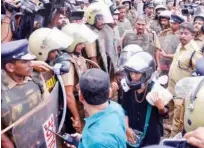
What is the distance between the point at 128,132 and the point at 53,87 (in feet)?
2.51

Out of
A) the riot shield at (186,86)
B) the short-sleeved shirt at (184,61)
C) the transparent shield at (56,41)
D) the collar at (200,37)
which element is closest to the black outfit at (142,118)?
the riot shield at (186,86)

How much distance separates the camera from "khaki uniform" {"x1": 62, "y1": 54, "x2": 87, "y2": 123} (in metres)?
4.00

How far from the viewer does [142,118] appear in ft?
11.5

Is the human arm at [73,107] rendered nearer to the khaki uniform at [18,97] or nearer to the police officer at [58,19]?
the khaki uniform at [18,97]

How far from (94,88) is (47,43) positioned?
1703 mm

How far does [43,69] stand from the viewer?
3.65 metres

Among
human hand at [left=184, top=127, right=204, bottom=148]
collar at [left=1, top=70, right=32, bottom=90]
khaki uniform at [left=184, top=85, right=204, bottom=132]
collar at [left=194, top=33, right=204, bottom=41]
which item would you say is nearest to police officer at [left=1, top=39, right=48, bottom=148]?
collar at [left=1, top=70, right=32, bottom=90]

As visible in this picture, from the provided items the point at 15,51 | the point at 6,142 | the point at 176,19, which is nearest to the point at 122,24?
the point at 176,19

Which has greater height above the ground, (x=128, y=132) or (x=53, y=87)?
(x=53, y=87)

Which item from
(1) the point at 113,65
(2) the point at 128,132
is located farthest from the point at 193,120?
(1) the point at 113,65

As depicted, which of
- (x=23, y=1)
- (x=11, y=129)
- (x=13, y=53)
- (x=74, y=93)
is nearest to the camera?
(x=11, y=129)

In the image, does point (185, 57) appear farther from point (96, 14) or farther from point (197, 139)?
point (197, 139)

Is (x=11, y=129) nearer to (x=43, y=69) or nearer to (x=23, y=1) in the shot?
(x=43, y=69)

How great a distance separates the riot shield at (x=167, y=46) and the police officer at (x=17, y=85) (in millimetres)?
3306
